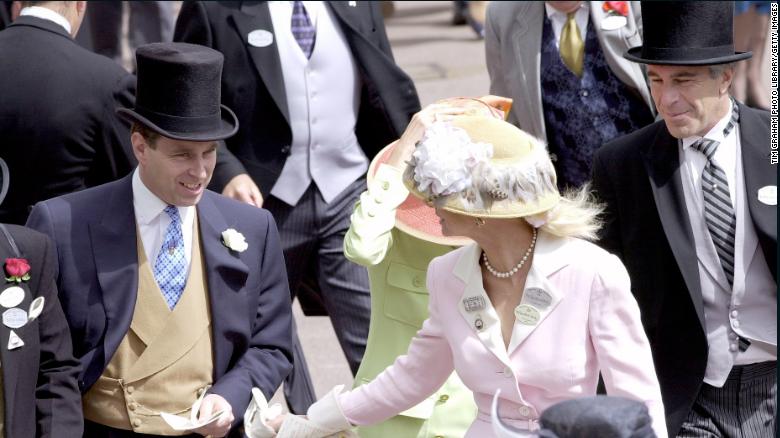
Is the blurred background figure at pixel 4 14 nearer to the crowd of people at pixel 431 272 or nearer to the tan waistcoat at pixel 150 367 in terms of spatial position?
the crowd of people at pixel 431 272

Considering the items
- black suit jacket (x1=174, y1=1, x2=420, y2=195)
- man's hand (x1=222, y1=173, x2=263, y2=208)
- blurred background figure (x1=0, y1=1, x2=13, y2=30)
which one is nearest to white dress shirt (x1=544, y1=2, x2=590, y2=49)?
black suit jacket (x1=174, y1=1, x2=420, y2=195)

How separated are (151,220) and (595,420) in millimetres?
1924

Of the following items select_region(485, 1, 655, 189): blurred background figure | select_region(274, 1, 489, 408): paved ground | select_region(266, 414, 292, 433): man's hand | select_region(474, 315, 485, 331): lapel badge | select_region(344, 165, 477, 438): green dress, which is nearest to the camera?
select_region(474, 315, 485, 331): lapel badge

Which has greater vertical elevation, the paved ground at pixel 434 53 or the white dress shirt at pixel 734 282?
the white dress shirt at pixel 734 282

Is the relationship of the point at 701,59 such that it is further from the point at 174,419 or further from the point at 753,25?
the point at 753,25

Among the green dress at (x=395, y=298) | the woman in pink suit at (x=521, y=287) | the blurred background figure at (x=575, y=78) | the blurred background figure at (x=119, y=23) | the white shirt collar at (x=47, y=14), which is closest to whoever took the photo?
the woman in pink suit at (x=521, y=287)

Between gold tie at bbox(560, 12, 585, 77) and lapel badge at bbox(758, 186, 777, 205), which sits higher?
lapel badge at bbox(758, 186, 777, 205)

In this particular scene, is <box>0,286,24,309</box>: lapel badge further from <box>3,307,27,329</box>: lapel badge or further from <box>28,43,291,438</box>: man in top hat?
<box>28,43,291,438</box>: man in top hat

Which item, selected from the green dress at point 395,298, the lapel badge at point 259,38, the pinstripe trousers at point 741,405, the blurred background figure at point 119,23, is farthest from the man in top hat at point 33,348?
the blurred background figure at point 119,23

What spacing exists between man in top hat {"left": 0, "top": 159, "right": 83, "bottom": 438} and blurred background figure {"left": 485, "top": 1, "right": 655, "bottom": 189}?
2672mm

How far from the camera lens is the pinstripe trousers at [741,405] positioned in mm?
4590

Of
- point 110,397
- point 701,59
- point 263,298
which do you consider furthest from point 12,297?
point 701,59

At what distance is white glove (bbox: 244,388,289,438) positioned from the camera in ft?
14.5

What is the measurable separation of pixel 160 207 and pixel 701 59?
1.67 metres
